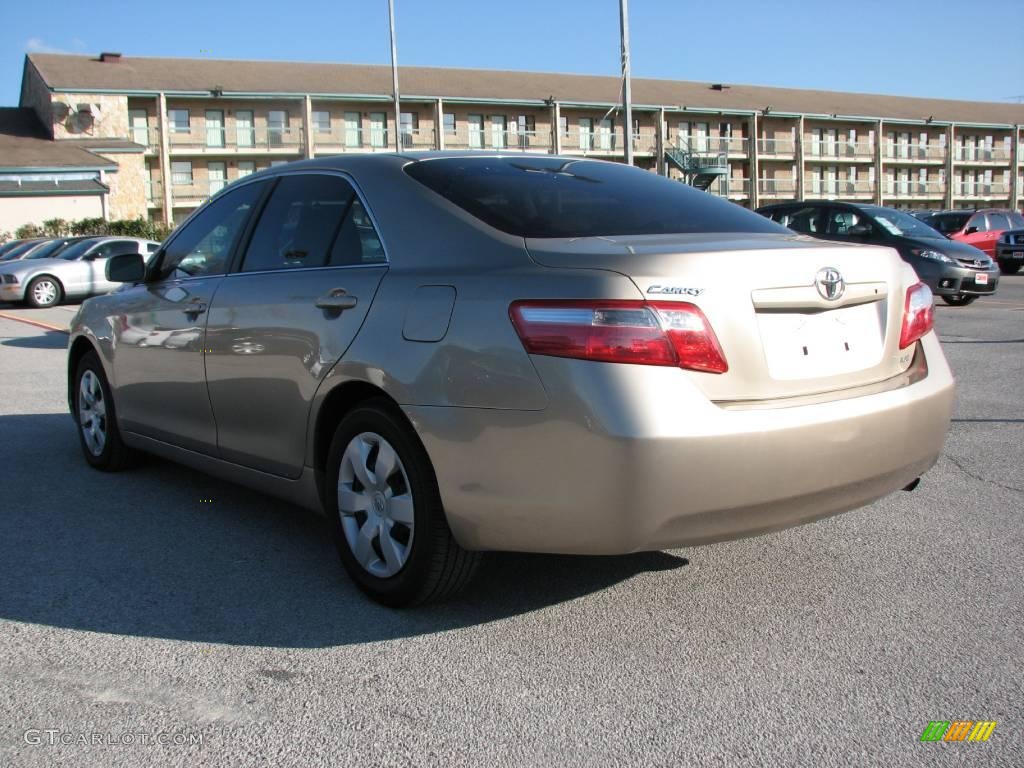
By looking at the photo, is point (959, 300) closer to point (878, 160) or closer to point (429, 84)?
point (429, 84)

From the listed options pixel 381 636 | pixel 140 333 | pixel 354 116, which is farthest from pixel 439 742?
pixel 354 116

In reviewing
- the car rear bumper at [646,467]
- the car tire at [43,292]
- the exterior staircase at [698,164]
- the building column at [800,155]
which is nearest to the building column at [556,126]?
the exterior staircase at [698,164]

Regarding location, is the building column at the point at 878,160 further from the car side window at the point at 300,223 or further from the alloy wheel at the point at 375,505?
the alloy wheel at the point at 375,505

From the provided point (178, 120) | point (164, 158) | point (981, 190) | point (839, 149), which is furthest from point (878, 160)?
point (164, 158)

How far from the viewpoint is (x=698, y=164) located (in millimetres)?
55500

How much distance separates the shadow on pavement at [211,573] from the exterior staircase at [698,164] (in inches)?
2035

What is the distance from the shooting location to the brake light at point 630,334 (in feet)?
9.41

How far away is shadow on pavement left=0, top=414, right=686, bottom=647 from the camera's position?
3430 millimetres

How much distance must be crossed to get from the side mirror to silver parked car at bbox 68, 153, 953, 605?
117cm

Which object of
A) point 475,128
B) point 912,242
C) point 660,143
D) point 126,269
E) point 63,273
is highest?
point 475,128

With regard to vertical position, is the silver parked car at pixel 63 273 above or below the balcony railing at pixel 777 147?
below

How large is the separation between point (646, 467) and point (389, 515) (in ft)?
3.35

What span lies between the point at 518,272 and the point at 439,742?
1.38 meters

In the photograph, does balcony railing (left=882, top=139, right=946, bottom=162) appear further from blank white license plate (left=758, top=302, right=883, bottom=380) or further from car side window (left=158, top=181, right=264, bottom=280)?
blank white license plate (left=758, top=302, right=883, bottom=380)
